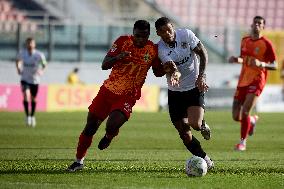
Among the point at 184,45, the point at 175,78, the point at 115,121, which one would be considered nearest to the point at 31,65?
the point at 184,45

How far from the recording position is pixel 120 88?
12.5 metres

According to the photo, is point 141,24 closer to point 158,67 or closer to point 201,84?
point 158,67

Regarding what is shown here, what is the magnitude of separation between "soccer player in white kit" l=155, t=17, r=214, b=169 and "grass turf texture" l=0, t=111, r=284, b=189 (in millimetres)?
724

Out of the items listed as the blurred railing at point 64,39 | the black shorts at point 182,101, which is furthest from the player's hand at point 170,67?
the blurred railing at point 64,39

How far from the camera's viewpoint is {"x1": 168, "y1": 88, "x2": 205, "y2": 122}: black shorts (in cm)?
1277

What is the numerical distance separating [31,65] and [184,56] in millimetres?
13716

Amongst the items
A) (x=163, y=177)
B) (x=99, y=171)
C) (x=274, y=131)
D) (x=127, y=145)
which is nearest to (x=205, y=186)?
(x=163, y=177)

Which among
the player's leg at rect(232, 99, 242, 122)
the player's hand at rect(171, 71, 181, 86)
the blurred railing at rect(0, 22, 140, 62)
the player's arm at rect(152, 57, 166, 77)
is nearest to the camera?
the player's hand at rect(171, 71, 181, 86)

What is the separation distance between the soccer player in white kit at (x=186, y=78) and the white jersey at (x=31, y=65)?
13.3 metres

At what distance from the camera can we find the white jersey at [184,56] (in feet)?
41.1

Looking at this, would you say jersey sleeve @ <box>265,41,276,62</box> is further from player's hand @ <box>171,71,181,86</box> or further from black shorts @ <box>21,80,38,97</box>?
black shorts @ <box>21,80,38,97</box>

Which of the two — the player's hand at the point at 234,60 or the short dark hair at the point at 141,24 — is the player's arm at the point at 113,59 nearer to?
the short dark hair at the point at 141,24

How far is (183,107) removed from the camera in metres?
12.8

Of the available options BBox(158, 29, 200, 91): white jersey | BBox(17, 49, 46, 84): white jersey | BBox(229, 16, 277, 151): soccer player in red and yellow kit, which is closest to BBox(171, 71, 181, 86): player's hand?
BBox(158, 29, 200, 91): white jersey
